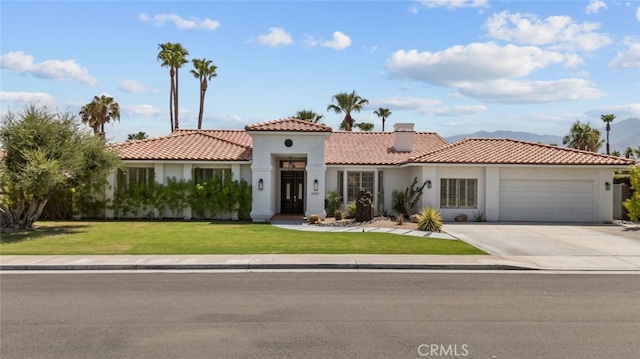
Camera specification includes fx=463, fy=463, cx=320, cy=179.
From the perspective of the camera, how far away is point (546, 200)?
23766 mm

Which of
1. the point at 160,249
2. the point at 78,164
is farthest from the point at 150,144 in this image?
the point at 160,249

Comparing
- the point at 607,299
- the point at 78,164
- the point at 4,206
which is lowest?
the point at 607,299

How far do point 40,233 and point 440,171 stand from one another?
18.1 m

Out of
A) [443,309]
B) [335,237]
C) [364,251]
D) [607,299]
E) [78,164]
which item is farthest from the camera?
[78,164]

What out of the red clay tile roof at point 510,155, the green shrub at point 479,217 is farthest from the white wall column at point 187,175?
the green shrub at point 479,217

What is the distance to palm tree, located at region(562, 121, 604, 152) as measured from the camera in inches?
1875

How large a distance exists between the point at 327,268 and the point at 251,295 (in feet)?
10.2

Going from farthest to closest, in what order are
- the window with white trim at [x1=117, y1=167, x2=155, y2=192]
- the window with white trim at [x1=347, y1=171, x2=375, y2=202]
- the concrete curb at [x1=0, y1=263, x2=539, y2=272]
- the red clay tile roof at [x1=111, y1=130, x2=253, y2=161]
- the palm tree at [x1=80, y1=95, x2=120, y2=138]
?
the palm tree at [x1=80, y1=95, x2=120, y2=138] → the window with white trim at [x1=347, y1=171, x2=375, y2=202] → the window with white trim at [x1=117, y1=167, x2=155, y2=192] → the red clay tile roof at [x1=111, y1=130, x2=253, y2=161] → the concrete curb at [x1=0, y1=263, x2=539, y2=272]

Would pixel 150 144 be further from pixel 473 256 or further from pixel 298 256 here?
pixel 473 256

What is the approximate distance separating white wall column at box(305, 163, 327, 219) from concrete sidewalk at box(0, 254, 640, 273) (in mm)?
10378

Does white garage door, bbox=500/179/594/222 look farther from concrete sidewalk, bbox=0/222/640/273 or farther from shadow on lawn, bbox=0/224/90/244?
shadow on lawn, bbox=0/224/90/244

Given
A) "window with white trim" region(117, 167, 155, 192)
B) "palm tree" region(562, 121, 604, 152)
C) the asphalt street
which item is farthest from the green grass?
"palm tree" region(562, 121, 604, 152)

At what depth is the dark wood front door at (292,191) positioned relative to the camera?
26875mm

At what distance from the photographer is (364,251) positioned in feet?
44.5
